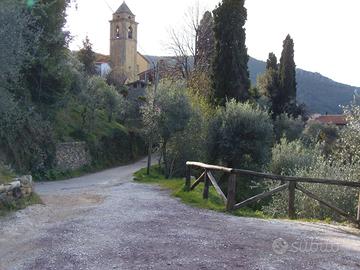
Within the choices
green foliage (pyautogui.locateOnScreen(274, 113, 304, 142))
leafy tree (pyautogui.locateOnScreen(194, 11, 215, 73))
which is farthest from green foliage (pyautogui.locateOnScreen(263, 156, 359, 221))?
leafy tree (pyautogui.locateOnScreen(194, 11, 215, 73))

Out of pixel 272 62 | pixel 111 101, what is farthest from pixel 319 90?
pixel 111 101

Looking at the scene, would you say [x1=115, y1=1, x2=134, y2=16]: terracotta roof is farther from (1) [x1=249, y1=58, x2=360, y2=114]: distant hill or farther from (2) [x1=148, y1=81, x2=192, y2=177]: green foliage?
(2) [x1=148, y1=81, x2=192, y2=177]: green foliage

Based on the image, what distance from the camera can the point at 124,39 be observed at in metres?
87.4

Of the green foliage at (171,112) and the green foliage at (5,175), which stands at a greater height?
the green foliage at (171,112)

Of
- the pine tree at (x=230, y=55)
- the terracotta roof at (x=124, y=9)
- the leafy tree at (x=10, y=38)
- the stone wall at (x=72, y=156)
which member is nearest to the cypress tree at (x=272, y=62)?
the pine tree at (x=230, y=55)

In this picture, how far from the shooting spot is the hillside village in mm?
7328

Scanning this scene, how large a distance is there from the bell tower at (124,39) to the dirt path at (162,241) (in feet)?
247

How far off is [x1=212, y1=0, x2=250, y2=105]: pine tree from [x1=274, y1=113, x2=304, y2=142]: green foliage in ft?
46.7

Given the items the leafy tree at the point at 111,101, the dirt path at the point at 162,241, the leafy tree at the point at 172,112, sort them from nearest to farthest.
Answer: the dirt path at the point at 162,241
the leafy tree at the point at 172,112
the leafy tree at the point at 111,101

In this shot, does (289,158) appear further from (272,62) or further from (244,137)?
(272,62)

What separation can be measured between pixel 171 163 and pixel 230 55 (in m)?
8.11

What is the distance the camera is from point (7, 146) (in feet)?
80.8

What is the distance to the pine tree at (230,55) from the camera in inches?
1207

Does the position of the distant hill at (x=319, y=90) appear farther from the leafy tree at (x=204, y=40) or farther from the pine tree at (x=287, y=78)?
the leafy tree at (x=204, y=40)
